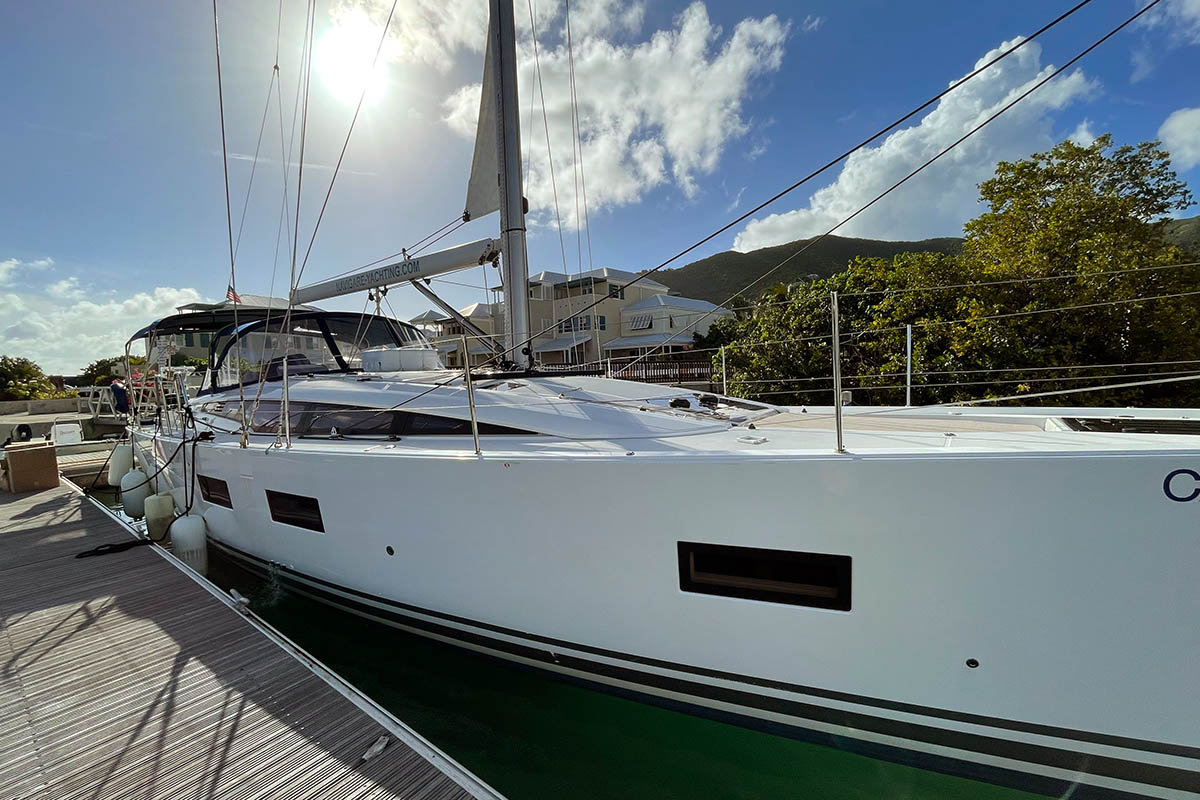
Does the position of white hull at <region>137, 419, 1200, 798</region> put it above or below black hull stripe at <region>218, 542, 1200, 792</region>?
above

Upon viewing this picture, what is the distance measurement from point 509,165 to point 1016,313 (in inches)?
205

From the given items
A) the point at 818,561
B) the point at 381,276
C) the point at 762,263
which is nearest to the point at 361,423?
the point at 381,276

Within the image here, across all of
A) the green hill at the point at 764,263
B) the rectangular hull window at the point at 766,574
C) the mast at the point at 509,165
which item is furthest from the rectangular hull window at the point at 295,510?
the green hill at the point at 764,263

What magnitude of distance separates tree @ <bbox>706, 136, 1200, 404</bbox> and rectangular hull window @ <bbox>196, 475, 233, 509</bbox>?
467 cm

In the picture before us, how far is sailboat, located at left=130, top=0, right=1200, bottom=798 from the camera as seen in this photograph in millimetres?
1589

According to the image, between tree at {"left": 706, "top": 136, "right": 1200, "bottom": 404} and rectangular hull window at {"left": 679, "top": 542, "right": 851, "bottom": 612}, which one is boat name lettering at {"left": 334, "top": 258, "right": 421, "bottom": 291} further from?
rectangular hull window at {"left": 679, "top": 542, "right": 851, "bottom": 612}

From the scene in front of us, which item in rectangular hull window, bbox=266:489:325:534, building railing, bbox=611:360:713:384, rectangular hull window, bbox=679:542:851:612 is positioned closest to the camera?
rectangular hull window, bbox=679:542:851:612

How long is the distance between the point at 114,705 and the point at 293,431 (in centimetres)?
189

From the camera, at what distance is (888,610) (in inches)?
71.0

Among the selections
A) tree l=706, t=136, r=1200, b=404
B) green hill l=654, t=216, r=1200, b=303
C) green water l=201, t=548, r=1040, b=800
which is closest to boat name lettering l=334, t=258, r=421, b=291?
green water l=201, t=548, r=1040, b=800

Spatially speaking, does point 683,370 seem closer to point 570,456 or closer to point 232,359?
point 232,359

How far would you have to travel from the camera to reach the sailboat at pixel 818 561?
1.59 meters

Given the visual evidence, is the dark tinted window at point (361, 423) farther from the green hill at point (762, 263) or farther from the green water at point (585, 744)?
the green hill at point (762, 263)

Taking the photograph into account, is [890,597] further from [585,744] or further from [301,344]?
[301,344]
